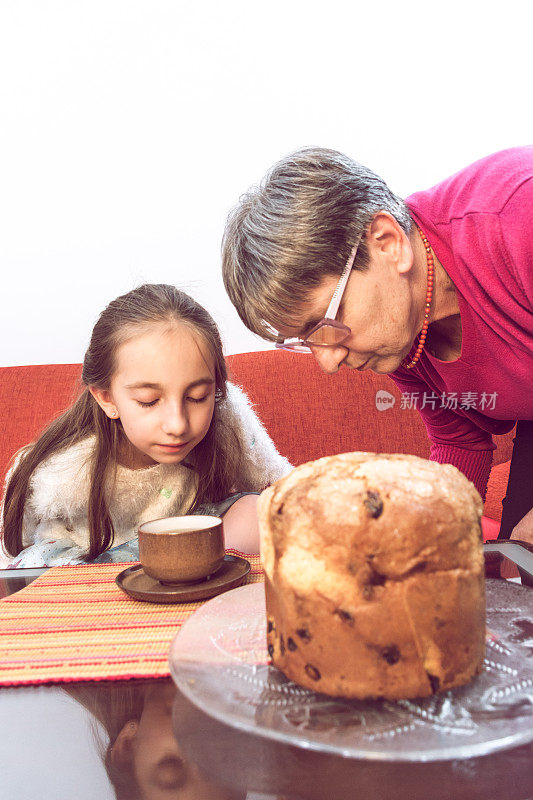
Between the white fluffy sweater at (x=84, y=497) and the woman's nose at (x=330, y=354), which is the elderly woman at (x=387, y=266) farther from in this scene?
the white fluffy sweater at (x=84, y=497)

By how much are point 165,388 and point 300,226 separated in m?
0.45

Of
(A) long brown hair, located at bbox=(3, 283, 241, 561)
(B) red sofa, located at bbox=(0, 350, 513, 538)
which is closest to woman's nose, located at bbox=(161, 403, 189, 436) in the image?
(A) long brown hair, located at bbox=(3, 283, 241, 561)

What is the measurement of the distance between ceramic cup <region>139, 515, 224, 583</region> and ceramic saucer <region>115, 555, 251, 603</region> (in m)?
0.02

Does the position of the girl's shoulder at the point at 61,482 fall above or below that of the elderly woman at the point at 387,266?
below

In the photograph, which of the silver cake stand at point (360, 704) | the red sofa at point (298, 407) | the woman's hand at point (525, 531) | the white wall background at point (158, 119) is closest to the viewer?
the silver cake stand at point (360, 704)

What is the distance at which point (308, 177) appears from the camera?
117cm

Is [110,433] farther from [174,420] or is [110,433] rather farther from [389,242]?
[389,242]

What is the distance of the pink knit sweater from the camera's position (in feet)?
3.88

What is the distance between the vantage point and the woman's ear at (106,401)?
1.53 metres

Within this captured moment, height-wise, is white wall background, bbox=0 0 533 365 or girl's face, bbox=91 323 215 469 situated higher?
white wall background, bbox=0 0 533 365

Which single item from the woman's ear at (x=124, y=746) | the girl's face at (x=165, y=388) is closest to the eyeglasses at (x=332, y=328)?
the girl's face at (x=165, y=388)

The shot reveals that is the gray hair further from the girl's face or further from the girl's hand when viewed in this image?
the girl's hand

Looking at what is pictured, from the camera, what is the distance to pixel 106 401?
1.54 m

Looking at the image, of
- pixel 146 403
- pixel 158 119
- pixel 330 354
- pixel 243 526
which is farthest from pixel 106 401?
pixel 158 119
